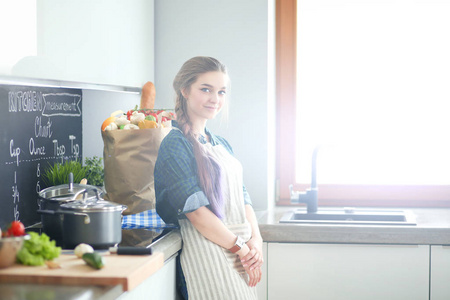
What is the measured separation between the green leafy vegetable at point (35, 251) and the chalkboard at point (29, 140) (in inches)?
24.1

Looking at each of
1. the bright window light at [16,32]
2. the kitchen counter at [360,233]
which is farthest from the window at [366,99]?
the bright window light at [16,32]

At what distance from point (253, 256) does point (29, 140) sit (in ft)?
2.73

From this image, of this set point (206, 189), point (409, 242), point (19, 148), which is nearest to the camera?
point (206, 189)

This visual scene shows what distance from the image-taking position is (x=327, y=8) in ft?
9.48

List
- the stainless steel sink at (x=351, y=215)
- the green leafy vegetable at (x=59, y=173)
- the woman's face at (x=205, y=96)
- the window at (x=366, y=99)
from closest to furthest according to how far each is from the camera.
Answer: the woman's face at (x=205, y=96) → the green leafy vegetable at (x=59, y=173) → the stainless steel sink at (x=351, y=215) → the window at (x=366, y=99)

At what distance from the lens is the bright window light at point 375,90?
2846 millimetres

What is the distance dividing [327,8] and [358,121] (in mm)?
550

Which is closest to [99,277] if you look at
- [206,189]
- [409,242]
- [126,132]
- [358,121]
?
[206,189]

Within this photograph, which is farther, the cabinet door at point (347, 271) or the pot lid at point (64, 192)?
the cabinet door at point (347, 271)

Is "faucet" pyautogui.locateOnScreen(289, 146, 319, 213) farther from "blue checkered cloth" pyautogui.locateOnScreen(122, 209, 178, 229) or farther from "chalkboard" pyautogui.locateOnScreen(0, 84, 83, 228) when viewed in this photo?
"chalkboard" pyautogui.locateOnScreen(0, 84, 83, 228)

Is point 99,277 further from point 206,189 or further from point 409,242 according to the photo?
point 409,242

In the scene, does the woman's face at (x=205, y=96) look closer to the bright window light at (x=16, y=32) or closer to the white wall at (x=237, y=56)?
the bright window light at (x=16, y=32)

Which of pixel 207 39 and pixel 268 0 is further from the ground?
pixel 268 0

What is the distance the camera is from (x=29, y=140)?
80.7 inches
